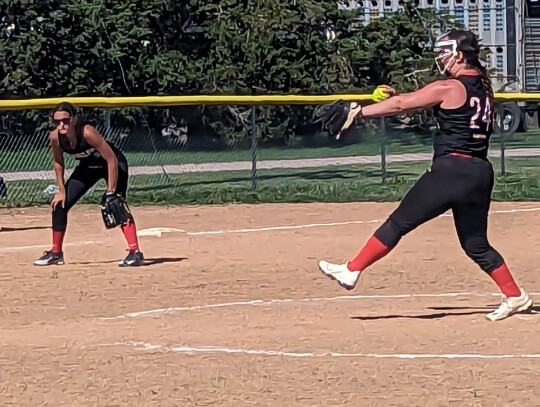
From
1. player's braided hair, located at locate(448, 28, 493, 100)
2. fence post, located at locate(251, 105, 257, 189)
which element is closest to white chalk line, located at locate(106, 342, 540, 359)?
player's braided hair, located at locate(448, 28, 493, 100)

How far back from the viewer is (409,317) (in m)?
8.50

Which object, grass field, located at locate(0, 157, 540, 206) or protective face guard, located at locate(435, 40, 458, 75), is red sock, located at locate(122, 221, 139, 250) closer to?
protective face guard, located at locate(435, 40, 458, 75)

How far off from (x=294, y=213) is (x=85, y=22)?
19.1 metres

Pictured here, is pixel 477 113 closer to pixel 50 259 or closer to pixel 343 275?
pixel 343 275

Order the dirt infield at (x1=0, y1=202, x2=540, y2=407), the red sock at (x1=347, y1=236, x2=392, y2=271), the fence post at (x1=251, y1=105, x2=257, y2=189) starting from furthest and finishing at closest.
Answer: the fence post at (x1=251, y1=105, x2=257, y2=189) < the red sock at (x1=347, y1=236, x2=392, y2=271) < the dirt infield at (x1=0, y1=202, x2=540, y2=407)

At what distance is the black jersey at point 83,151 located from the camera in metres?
11.0

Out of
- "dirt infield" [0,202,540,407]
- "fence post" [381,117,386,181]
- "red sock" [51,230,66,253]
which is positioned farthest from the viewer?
"fence post" [381,117,386,181]

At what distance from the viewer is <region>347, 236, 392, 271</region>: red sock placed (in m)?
8.19

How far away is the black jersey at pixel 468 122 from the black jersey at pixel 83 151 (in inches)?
160

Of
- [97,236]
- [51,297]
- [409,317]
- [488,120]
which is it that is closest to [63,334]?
[51,297]

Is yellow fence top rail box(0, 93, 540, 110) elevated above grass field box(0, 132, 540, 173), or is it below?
above

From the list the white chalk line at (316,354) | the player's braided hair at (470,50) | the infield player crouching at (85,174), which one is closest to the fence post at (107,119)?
the infield player crouching at (85,174)

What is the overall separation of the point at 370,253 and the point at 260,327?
88 centimetres

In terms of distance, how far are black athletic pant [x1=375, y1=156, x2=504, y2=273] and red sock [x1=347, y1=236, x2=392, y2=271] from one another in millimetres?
42
